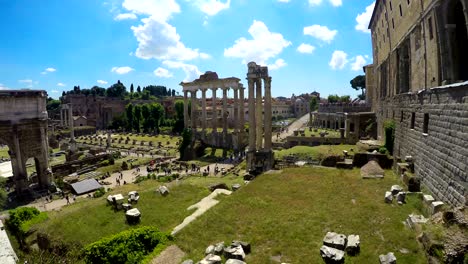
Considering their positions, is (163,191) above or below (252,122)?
below

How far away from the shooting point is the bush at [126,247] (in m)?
11.3

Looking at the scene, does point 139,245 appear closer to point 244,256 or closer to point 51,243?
point 244,256

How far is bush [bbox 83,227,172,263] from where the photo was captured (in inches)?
444

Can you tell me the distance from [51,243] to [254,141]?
21255mm

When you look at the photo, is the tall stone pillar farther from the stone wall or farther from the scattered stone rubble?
the scattered stone rubble

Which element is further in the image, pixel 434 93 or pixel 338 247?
pixel 434 93

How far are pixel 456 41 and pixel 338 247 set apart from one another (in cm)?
1383

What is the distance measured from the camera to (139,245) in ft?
38.9

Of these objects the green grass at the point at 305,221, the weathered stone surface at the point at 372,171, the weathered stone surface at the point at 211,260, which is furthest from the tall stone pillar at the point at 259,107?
the weathered stone surface at the point at 211,260

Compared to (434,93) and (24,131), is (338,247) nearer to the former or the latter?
(434,93)

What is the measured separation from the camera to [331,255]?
9.77 metres

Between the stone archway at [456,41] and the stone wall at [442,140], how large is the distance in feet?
7.30

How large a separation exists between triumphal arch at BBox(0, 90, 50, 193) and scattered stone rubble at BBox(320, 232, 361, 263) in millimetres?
30360

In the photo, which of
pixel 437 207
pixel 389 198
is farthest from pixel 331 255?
pixel 389 198
